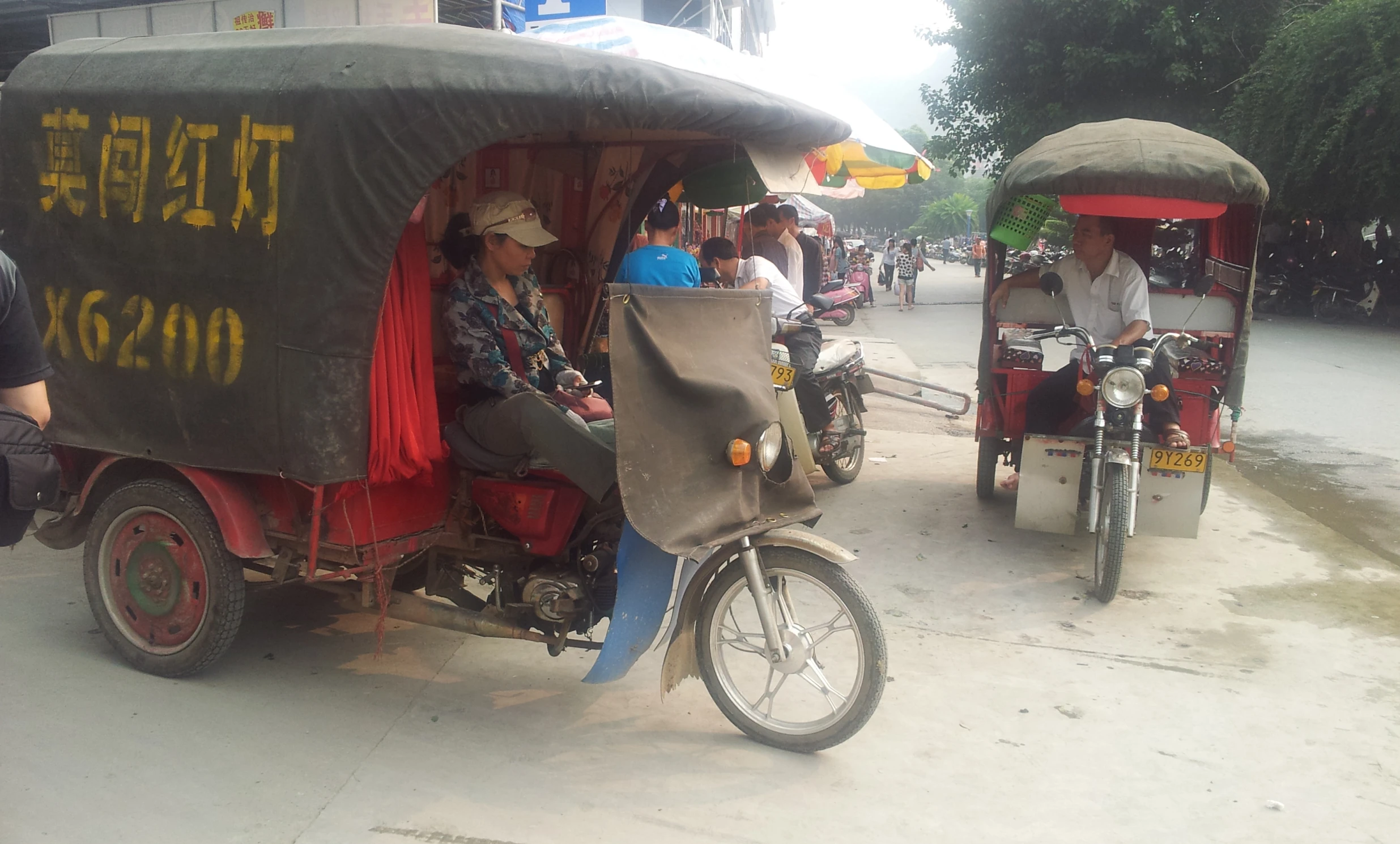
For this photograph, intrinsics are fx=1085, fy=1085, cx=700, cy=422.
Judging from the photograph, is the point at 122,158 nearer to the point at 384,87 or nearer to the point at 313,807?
the point at 384,87

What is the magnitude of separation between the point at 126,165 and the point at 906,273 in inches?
872

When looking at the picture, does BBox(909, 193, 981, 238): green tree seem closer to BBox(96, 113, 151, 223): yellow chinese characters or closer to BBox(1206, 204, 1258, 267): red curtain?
A: BBox(1206, 204, 1258, 267): red curtain

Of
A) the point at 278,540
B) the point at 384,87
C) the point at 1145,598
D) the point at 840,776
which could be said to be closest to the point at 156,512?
the point at 278,540

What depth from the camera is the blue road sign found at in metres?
11.1

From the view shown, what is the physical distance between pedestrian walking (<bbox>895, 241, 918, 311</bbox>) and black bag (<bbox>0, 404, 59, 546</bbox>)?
22910 millimetres

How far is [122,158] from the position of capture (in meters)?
3.63

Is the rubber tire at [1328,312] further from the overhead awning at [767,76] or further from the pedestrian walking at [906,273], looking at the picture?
the overhead awning at [767,76]

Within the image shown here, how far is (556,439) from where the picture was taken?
360 cm

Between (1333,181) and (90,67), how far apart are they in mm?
20109

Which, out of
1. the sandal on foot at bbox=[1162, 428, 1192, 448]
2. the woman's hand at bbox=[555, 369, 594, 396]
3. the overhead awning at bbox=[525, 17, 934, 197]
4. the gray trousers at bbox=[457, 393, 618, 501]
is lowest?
the sandal on foot at bbox=[1162, 428, 1192, 448]

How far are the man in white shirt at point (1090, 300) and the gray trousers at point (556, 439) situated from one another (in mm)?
Result: 3124

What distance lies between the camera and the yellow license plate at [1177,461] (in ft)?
17.3

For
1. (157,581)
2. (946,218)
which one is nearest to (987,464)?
(157,581)

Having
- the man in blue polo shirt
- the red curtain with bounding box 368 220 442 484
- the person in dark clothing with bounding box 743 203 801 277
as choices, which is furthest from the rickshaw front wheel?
the red curtain with bounding box 368 220 442 484
